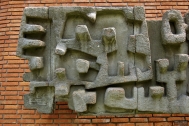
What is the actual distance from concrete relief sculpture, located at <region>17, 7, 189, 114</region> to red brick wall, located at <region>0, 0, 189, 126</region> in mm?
1135

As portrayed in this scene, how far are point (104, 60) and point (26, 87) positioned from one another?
162cm

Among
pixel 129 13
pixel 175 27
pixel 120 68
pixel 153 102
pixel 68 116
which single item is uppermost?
pixel 129 13

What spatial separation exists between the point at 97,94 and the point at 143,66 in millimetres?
503

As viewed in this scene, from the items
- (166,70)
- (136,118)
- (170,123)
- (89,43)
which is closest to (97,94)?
(89,43)

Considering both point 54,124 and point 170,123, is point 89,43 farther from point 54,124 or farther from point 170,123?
point 170,123

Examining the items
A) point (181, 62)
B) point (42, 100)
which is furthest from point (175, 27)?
point (42, 100)

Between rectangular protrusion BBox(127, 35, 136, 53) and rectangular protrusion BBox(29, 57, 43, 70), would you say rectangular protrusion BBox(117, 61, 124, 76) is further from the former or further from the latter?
rectangular protrusion BBox(29, 57, 43, 70)

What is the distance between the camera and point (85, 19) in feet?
7.26

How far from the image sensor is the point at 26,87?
10.7ft

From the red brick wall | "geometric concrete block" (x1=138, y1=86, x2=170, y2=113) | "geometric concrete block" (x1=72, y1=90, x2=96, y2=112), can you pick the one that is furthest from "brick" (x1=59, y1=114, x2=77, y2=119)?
"geometric concrete block" (x1=138, y1=86, x2=170, y2=113)

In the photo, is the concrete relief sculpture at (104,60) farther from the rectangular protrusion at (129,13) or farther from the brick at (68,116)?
the brick at (68,116)

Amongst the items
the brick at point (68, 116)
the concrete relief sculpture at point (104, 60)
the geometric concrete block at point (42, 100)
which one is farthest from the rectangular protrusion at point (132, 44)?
the brick at point (68, 116)

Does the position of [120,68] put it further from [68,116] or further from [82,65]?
[68,116]

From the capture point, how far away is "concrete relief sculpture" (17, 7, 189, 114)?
2076 millimetres
